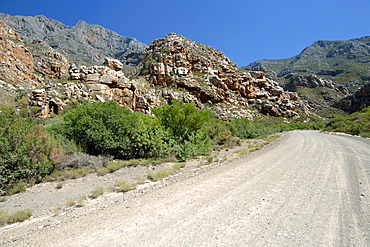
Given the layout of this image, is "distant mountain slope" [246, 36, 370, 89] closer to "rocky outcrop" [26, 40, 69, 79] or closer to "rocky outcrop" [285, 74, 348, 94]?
"rocky outcrop" [285, 74, 348, 94]

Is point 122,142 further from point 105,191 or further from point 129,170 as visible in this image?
point 105,191

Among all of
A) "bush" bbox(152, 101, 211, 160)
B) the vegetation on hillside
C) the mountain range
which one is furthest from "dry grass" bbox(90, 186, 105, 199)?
the mountain range

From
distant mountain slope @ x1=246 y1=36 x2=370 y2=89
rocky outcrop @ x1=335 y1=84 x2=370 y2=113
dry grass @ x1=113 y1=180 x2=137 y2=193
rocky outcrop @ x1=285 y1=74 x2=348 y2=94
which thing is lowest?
dry grass @ x1=113 y1=180 x2=137 y2=193

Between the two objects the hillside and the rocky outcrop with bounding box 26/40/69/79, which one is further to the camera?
the hillside

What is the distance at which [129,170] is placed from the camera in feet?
30.2

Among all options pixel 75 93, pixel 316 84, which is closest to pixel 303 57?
pixel 316 84

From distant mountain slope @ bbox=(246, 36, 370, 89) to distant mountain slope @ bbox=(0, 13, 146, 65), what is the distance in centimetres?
13828

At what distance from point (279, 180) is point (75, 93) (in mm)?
24703

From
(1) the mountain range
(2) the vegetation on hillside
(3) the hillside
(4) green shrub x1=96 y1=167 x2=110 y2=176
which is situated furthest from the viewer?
(3) the hillside

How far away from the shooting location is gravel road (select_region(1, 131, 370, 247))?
119 inches

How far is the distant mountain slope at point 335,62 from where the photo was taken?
117 metres

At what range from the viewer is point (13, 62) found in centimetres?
3094

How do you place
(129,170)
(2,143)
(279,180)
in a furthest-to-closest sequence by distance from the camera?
1. (129,170)
2. (2,143)
3. (279,180)

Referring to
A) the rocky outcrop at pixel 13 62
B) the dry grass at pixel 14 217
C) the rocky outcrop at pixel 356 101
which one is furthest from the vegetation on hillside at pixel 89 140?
the rocky outcrop at pixel 356 101
